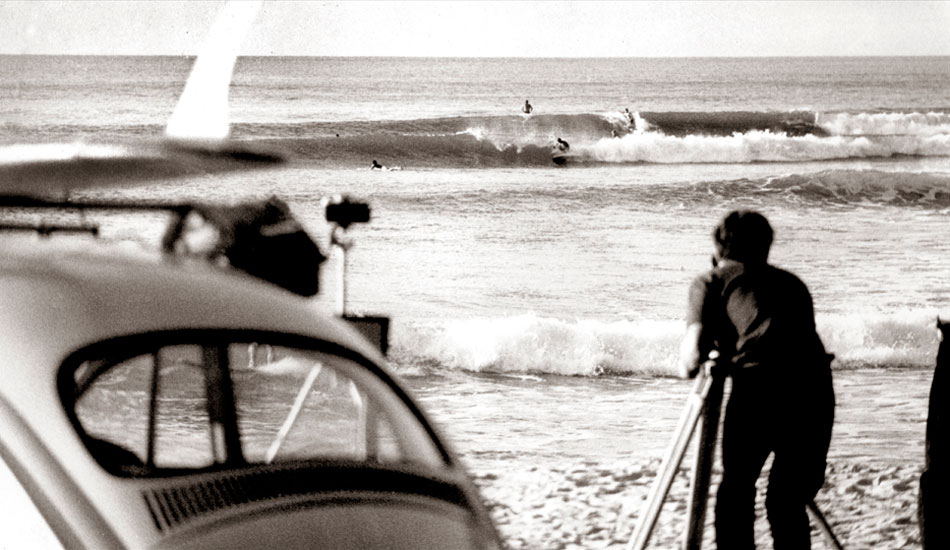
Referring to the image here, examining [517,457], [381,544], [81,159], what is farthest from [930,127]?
[381,544]

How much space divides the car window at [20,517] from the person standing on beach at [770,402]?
2031 millimetres

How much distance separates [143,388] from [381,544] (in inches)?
14.8

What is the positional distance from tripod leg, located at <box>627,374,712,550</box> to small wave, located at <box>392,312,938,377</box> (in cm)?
424

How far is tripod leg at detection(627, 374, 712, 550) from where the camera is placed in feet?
9.50

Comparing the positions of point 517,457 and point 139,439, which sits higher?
point 139,439

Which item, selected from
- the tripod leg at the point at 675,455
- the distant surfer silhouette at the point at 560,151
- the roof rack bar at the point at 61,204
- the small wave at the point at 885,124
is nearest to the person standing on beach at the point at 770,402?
the tripod leg at the point at 675,455

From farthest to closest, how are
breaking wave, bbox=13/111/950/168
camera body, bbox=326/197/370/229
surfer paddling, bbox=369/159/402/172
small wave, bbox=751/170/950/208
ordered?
surfer paddling, bbox=369/159/402/172 → breaking wave, bbox=13/111/950/168 → small wave, bbox=751/170/950/208 → camera body, bbox=326/197/370/229

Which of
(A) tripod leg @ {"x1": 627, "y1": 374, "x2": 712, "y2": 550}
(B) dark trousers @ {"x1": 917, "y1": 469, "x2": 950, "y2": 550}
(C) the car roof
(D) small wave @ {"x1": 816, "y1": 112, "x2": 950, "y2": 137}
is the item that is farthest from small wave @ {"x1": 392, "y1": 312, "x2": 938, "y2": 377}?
(C) the car roof

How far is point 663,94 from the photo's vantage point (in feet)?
33.9

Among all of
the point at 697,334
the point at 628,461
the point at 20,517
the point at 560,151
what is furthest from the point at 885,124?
the point at 20,517

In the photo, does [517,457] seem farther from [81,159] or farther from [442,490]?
[442,490]

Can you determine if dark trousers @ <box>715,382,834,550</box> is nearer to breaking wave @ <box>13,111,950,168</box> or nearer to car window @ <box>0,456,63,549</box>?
car window @ <box>0,456,63,549</box>

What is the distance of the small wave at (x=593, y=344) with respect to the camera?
23.0ft

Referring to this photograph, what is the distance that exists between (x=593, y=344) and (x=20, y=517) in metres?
6.86
